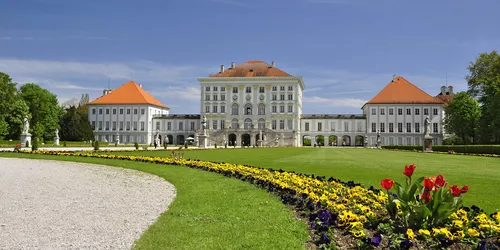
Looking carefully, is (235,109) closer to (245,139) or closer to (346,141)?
(245,139)

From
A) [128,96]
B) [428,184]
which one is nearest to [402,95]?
[128,96]

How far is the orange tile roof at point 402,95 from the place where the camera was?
71000 mm

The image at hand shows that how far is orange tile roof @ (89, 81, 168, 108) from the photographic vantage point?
78.1m

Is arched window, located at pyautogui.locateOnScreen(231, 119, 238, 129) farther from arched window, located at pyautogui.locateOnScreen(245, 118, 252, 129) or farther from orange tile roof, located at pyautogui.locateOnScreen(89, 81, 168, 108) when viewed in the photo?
orange tile roof, located at pyautogui.locateOnScreen(89, 81, 168, 108)

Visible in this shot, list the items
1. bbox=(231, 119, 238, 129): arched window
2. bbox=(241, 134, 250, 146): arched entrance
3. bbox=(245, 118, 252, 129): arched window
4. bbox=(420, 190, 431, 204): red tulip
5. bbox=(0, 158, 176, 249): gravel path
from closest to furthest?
bbox=(420, 190, 431, 204): red tulip < bbox=(0, 158, 176, 249): gravel path < bbox=(241, 134, 250, 146): arched entrance < bbox=(245, 118, 252, 129): arched window < bbox=(231, 119, 238, 129): arched window

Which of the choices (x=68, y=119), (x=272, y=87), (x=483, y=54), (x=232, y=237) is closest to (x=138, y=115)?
(x=68, y=119)

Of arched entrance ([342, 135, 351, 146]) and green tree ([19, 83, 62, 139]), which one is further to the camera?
arched entrance ([342, 135, 351, 146])

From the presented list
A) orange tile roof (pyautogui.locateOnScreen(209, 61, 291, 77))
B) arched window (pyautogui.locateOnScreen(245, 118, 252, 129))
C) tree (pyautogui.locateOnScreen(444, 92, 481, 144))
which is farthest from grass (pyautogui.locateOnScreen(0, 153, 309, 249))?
orange tile roof (pyautogui.locateOnScreen(209, 61, 291, 77))

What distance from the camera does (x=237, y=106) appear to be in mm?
75688

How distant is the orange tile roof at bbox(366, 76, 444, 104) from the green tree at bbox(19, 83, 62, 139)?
51.6 m

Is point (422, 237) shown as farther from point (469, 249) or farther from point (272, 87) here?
point (272, 87)

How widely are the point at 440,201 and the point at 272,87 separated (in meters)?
70.6

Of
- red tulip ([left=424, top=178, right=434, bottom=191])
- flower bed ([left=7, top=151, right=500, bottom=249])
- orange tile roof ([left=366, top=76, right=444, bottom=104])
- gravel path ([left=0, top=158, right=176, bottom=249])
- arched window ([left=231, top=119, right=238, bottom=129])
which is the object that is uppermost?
orange tile roof ([left=366, top=76, right=444, bottom=104])

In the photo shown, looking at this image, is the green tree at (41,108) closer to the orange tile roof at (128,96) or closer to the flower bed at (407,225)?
the orange tile roof at (128,96)
